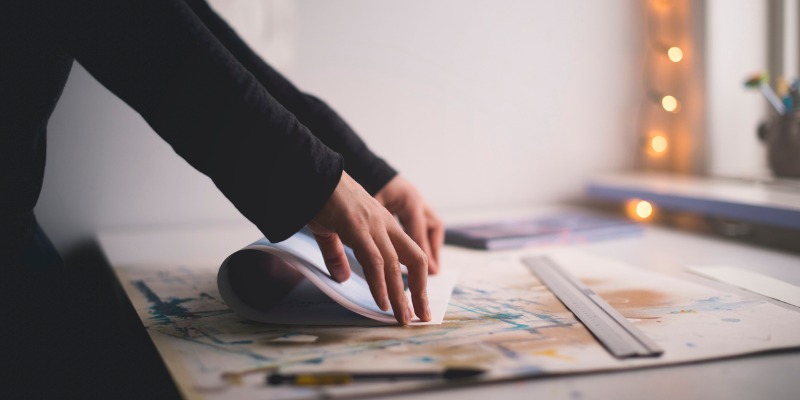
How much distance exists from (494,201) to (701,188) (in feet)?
1.54

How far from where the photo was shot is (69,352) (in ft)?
2.27

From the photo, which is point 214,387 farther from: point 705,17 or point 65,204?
point 705,17

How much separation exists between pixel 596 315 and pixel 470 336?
0.15 metres

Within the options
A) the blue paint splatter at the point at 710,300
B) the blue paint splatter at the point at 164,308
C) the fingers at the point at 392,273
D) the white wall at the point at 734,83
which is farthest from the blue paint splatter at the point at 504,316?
the white wall at the point at 734,83

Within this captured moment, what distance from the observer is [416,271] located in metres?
0.68

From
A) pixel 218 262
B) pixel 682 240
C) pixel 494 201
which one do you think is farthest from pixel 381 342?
pixel 494 201

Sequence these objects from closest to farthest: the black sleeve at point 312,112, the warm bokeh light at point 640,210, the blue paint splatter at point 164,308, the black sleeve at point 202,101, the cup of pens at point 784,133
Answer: the black sleeve at point 202,101 → the blue paint splatter at point 164,308 → the black sleeve at point 312,112 → the cup of pens at point 784,133 → the warm bokeh light at point 640,210

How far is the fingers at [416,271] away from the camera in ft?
2.23

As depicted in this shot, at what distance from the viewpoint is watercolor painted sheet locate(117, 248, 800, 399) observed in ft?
1.75

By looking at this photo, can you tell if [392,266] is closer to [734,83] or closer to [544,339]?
[544,339]

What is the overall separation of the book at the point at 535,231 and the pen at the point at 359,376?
0.62 metres

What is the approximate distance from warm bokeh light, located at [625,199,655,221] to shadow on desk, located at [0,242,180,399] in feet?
3.37

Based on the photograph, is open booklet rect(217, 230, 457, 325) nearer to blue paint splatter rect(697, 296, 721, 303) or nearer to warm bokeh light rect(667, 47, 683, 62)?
blue paint splatter rect(697, 296, 721, 303)

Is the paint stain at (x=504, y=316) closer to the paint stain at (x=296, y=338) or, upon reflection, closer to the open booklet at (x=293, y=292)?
the open booklet at (x=293, y=292)
